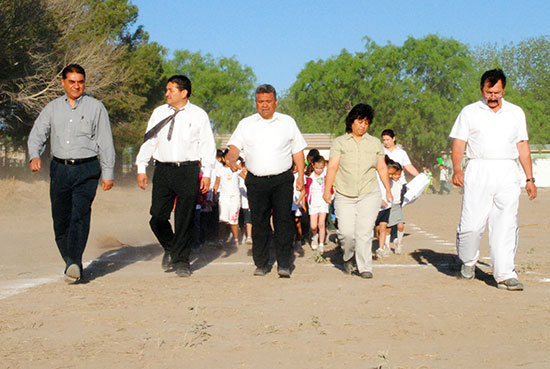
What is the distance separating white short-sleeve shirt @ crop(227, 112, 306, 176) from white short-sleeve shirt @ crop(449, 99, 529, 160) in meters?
1.91

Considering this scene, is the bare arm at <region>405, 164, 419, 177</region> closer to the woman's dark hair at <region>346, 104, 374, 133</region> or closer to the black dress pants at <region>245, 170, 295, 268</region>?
the woman's dark hair at <region>346, 104, 374, 133</region>

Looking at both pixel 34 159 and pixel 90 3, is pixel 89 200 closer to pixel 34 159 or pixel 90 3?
pixel 34 159

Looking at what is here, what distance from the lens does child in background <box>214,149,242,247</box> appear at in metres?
12.8

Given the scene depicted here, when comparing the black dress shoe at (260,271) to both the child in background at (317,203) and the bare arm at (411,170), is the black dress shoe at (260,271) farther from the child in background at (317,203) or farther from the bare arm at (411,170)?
the child in background at (317,203)

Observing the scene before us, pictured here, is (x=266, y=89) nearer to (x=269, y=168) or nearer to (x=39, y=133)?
(x=269, y=168)

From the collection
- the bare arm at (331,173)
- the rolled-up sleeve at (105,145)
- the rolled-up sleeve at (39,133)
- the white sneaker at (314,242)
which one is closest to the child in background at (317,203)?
the white sneaker at (314,242)

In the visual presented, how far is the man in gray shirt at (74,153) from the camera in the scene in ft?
26.5

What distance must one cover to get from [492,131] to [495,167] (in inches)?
14.7

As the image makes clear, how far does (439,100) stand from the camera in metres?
59.2

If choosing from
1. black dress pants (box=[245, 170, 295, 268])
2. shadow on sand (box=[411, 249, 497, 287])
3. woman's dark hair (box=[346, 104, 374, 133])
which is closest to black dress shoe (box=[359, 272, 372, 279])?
black dress pants (box=[245, 170, 295, 268])

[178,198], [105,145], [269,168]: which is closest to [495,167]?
[269,168]

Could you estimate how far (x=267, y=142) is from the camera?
8.73 m

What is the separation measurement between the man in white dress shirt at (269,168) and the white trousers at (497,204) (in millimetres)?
1885

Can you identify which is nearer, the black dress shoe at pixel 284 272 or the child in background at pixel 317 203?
the black dress shoe at pixel 284 272
